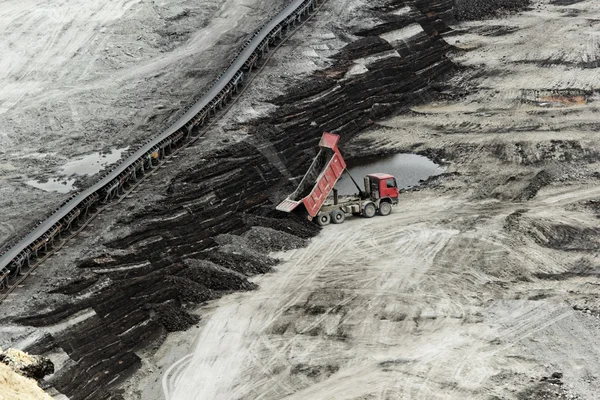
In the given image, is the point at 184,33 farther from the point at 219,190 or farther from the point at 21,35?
the point at 219,190

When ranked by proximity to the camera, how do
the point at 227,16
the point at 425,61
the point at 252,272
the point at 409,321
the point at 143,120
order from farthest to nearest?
the point at 227,16 → the point at 425,61 → the point at 143,120 → the point at 252,272 → the point at 409,321

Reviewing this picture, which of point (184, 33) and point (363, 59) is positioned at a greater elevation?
point (184, 33)

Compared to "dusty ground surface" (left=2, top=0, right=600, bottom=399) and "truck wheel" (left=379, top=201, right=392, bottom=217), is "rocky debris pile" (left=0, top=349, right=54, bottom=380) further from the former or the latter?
"truck wheel" (left=379, top=201, right=392, bottom=217)

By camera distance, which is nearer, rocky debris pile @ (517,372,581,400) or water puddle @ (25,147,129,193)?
rocky debris pile @ (517,372,581,400)

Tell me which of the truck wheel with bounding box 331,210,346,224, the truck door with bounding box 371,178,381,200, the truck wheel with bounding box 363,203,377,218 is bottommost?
the truck wheel with bounding box 363,203,377,218

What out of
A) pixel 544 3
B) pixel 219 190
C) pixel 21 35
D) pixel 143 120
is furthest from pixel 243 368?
→ pixel 544 3

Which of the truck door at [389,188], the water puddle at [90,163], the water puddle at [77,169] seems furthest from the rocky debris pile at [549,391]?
the water puddle at [90,163]

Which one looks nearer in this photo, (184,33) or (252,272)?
(252,272)

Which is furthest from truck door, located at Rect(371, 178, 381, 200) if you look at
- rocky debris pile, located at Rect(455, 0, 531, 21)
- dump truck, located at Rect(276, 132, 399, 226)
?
rocky debris pile, located at Rect(455, 0, 531, 21)
